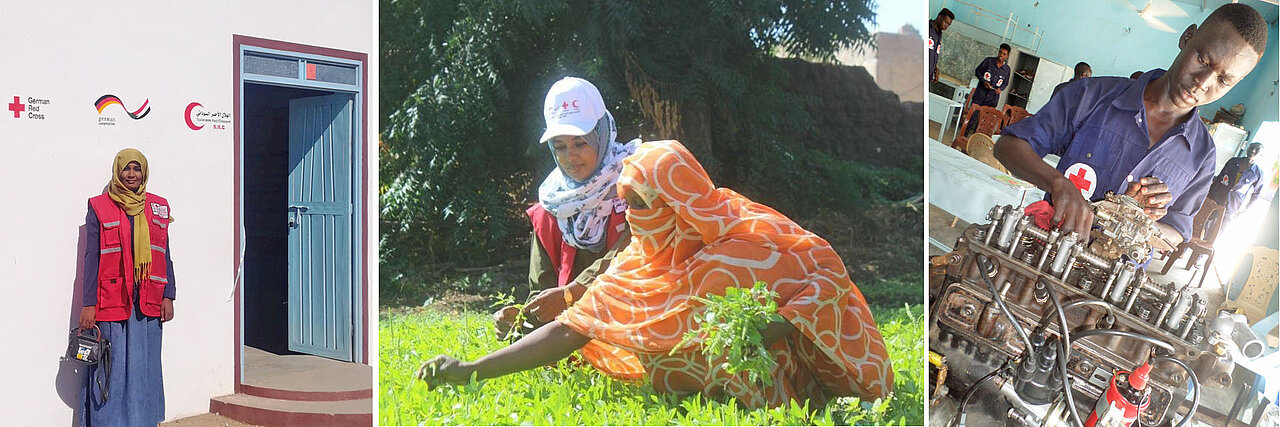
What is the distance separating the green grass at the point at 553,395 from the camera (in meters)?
3.78

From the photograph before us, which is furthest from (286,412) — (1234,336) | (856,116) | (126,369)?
(1234,336)

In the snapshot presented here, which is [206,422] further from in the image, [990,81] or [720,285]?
[990,81]

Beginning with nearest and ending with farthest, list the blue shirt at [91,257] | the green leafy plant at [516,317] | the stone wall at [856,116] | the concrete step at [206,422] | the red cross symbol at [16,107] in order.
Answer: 1. the stone wall at [856,116]
2. the green leafy plant at [516,317]
3. the red cross symbol at [16,107]
4. the blue shirt at [91,257]
5. the concrete step at [206,422]

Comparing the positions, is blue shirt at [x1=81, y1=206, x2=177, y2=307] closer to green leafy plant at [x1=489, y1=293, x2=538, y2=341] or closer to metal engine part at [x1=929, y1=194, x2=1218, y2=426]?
green leafy plant at [x1=489, y1=293, x2=538, y2=341]

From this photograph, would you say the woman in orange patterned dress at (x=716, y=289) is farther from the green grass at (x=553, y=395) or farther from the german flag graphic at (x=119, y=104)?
the german flag graphic at (x=119, y=104)

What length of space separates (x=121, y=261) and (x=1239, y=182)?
4575 millimetres

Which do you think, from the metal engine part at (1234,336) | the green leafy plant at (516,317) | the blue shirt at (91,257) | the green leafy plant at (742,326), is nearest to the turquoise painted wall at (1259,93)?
the metal engine part at (1234,336)

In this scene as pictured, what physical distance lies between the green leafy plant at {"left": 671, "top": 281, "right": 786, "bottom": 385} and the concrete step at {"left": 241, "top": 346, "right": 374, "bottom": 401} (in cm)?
201

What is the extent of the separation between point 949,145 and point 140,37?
3.59 meters

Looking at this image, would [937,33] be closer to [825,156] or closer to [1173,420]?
[825,156]

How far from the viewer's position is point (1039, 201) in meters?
3.50

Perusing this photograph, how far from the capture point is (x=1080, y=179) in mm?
3500

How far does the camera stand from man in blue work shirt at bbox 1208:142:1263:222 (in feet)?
11.4

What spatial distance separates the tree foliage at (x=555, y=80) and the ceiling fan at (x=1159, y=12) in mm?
960
